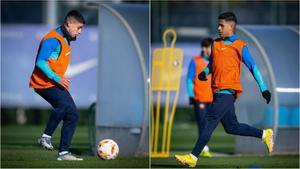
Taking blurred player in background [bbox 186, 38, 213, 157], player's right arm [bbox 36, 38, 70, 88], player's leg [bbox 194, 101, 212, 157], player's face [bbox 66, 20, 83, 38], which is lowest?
player's leg [bbox 194, 101, 212, 157]

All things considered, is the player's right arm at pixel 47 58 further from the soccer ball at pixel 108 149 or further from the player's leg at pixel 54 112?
the soccer ball at pixel 108 149

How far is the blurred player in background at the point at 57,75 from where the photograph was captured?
1157 centimetres

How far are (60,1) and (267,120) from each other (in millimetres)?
16186

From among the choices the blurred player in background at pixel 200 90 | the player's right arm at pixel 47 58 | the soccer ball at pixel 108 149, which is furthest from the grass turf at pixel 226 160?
the player's right arm at pixel 47 58

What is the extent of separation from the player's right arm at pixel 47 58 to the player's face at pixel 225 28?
207 centimetres

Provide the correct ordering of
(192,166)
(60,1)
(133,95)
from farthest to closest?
1. (60,1)
2. (133,95)
3. (192,166)

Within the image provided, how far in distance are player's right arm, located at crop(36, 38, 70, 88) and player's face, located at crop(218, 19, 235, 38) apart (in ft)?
6.78

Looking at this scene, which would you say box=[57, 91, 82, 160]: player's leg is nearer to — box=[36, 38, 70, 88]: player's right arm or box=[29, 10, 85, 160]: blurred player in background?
box=[29, 10, 85, 160]: blurred player in background

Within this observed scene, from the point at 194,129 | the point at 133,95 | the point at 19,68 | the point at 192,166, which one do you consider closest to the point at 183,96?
the point at 194,129

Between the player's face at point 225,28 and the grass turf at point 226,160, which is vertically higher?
the player's face at point 225,28

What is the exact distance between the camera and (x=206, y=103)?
15.7 m

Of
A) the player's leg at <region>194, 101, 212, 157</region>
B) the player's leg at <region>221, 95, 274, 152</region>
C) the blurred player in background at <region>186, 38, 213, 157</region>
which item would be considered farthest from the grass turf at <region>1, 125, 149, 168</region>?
the blurred player in background at <region>186, 38, 213, 157</region>

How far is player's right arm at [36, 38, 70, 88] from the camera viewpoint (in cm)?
1152

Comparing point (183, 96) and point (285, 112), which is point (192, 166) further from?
point (183, 96)
